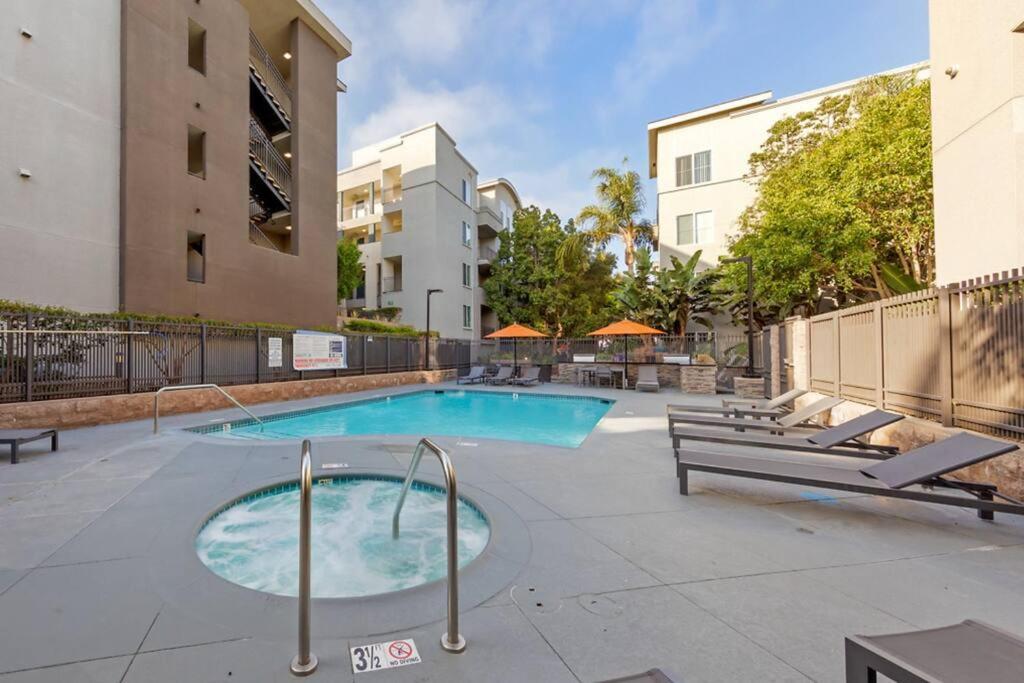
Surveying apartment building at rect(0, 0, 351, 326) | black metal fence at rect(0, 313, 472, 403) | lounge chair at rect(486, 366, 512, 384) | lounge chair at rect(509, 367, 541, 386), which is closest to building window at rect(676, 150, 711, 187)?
lounge chair at rect(509, 367, 541, 386)

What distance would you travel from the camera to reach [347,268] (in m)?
23.8

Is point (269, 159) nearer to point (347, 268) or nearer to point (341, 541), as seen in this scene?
point (347, 268)

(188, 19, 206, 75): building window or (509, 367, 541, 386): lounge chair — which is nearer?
(188, 19, 206, 75): building window

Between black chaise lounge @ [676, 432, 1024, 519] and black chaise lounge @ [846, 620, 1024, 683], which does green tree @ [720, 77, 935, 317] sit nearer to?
black chaise lounge @ [676, 432, 1024, 519]

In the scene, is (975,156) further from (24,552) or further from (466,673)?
(24,552)

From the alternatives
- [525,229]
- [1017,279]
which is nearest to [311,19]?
[525,229]

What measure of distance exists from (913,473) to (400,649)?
174 inches

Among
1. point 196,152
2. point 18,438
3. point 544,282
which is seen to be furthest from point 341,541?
point 544,282

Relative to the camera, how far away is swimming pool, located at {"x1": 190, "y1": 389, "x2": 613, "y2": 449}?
31.6 feet

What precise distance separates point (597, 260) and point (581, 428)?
20.4 m

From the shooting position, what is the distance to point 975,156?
25.7ft

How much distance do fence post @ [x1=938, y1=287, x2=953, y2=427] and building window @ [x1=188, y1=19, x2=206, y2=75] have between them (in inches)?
780

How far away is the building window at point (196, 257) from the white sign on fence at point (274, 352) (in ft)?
10.2

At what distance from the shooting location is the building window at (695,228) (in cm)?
2339
